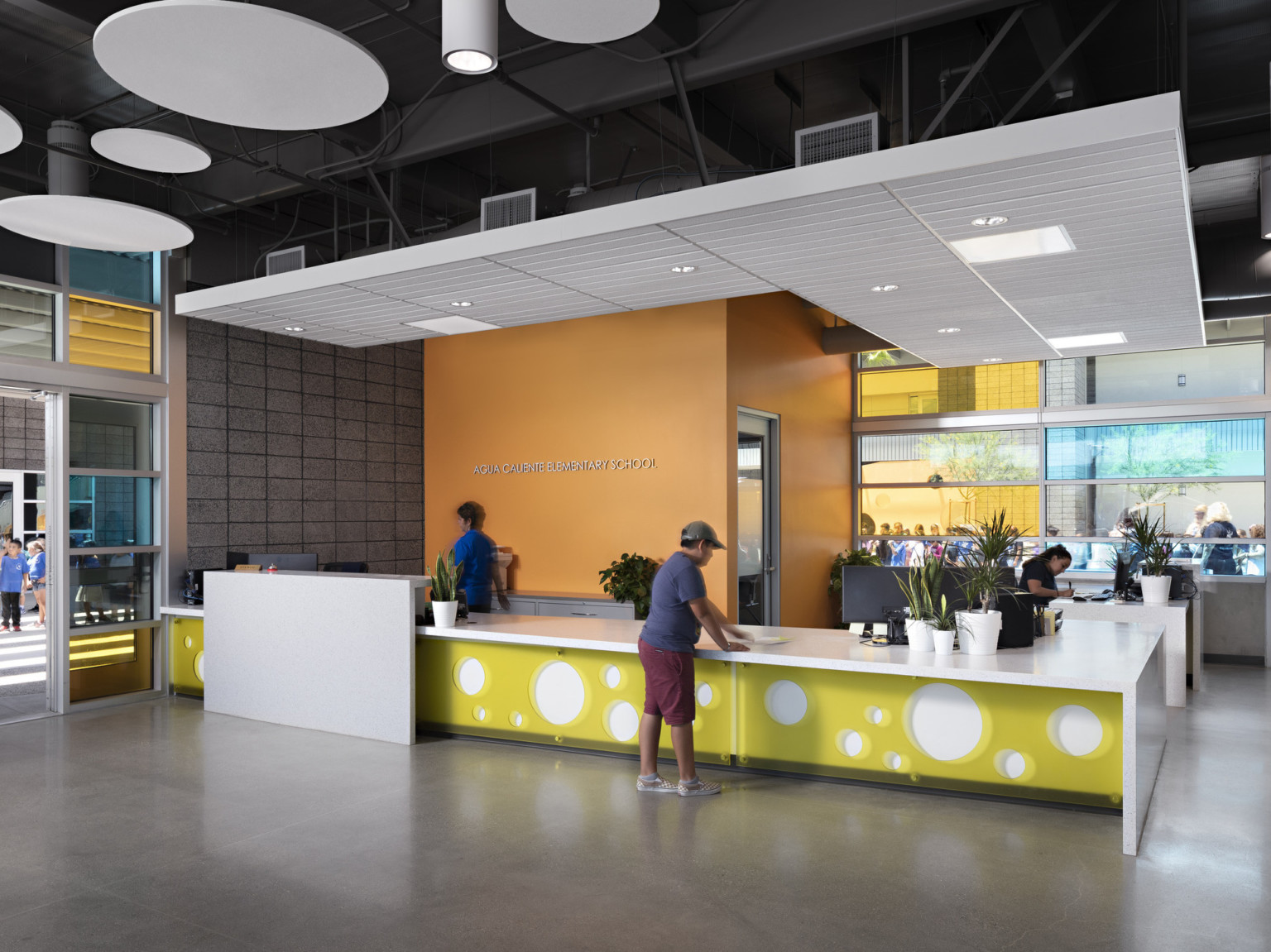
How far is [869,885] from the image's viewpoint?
3.83 m

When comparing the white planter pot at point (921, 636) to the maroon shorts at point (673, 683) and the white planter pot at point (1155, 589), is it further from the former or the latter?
the white planter pot at point (1155, 589)

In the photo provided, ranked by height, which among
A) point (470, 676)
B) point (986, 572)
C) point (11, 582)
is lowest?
point (470, 676)

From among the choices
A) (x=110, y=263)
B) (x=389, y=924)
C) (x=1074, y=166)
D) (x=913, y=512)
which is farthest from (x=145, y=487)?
(x=913, y=512)

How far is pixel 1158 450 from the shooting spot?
10453 millimetres

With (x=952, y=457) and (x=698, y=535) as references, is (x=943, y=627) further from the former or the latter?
(x=952, y=457)

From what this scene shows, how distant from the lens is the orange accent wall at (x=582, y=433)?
27.8 feet

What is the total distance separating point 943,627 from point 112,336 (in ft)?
22.7

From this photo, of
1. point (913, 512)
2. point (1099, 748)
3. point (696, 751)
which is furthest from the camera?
point (913, 512)

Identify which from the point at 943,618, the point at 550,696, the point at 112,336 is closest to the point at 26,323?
the point at 112,336

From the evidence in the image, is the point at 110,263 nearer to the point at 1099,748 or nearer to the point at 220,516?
the point at 220,516

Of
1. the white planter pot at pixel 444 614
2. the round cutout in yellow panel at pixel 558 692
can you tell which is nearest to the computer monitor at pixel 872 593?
the round cutout in yellow panel at pixel 558 692

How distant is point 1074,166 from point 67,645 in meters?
7.76

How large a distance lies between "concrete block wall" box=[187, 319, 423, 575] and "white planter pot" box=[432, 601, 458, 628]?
320cm

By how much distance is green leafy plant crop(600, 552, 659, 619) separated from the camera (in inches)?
327
